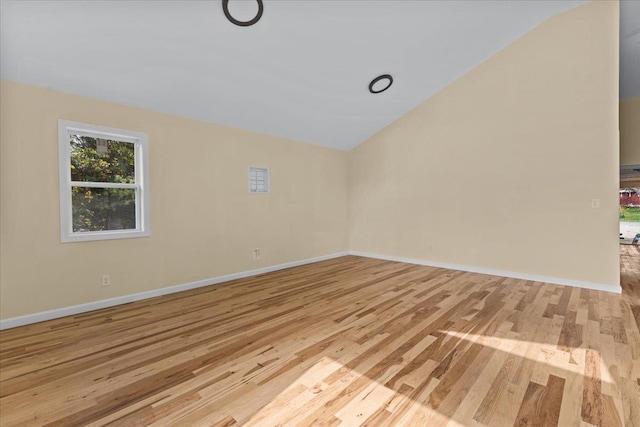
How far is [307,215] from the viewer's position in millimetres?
5570

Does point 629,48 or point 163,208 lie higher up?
point 629,48

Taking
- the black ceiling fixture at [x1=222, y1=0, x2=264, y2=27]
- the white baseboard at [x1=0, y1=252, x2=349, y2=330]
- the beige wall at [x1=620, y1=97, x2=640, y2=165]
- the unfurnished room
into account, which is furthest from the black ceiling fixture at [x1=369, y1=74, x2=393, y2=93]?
the beige wall at [x1=620, y1=97, x2=640, y2=165]

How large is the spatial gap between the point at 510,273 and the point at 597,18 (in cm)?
369

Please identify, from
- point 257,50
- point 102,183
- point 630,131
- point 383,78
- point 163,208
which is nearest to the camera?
point 257,50

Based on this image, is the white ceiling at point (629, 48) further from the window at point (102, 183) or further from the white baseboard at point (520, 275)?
the window at point (102, 183)

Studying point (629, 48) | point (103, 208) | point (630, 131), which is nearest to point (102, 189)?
point (103, 208)

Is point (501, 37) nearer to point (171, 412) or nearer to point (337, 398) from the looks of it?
point (337, 398)

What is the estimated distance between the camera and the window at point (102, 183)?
9.73ft

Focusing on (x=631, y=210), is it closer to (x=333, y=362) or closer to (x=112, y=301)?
(x=333, y=362)

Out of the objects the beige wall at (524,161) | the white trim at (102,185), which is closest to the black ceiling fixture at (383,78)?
the beige wall at (524,161)

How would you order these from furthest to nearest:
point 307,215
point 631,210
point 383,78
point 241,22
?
point 631,210
point 307,215
point 383,78
point 241,22

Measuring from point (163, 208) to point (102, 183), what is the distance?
69 centimetres

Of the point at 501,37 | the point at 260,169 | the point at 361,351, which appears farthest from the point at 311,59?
the point at 361,351

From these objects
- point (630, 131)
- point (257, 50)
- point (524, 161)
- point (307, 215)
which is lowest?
point (307, 215)
